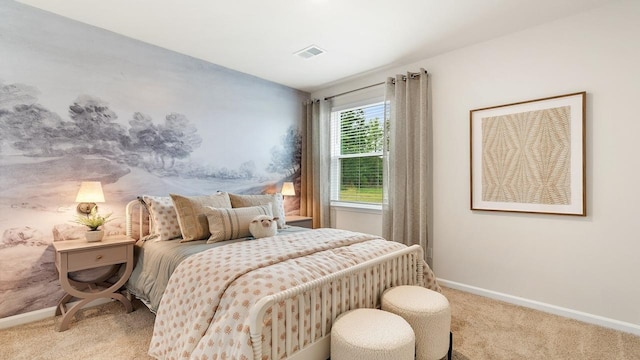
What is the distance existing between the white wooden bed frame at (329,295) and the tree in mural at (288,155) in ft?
8.09

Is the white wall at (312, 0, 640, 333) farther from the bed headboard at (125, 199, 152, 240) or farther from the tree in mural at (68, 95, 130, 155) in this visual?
the tree in mural at (68, 95, 130, 155)

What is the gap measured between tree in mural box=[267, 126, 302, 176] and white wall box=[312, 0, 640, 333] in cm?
201

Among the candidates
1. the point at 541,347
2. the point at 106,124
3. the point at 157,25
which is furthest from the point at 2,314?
the point at 541,347

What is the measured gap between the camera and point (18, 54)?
2.41 meters

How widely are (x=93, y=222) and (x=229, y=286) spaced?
5.60ft

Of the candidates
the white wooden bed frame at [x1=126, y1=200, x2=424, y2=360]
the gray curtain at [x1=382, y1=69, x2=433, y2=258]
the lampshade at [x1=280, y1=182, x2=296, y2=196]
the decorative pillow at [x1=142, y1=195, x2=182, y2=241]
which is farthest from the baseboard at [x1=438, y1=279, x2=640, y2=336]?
the decorative pillow at [x1=142, y1=195, x2=182, y2=241]

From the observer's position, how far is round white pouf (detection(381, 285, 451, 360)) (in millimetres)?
1743

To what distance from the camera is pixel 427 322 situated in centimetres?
174

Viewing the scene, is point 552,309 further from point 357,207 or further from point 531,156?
point 357,207

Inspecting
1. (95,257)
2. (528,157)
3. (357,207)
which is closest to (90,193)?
(95,257)

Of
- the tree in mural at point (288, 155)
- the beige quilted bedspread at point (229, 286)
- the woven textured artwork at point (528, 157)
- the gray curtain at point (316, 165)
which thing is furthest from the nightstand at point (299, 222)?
the woven textured artwork at point (528, 157)

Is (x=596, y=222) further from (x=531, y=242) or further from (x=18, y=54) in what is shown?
(x=18, y=54)

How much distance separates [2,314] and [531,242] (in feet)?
14.4

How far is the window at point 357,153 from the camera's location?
13.1ft
